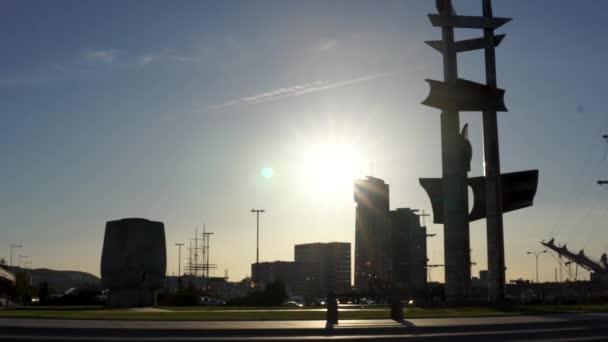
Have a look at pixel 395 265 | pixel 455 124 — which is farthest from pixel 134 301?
pixel 395 265

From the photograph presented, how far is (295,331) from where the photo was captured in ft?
74.3

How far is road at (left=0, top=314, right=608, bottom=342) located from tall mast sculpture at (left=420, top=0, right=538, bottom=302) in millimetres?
26672

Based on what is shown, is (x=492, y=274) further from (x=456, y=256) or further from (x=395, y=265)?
(x=395, y=265)

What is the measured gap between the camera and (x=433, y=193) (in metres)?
60.8

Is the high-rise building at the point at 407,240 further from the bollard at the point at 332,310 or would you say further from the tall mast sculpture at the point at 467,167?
the bollard at the point at 332,310

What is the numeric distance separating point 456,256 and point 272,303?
24.2 m

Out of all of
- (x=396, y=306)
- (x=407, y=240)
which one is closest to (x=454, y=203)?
(x=396, y=306)

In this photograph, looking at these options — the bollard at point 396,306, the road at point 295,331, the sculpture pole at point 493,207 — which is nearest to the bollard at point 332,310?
the road at point 295,331

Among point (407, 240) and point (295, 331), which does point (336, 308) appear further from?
point (407, 240)

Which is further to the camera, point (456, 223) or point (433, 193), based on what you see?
point (433, 193)

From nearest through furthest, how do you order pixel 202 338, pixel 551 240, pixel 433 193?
pixel 202 338, pixel 433 193, pixel 551 240

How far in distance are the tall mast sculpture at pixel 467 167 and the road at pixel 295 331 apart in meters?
26.7

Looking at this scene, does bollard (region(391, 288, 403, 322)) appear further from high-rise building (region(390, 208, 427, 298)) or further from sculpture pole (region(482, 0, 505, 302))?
high-rise building (region(390, 208, 427, 298))

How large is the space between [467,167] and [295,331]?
36834 millimetres
